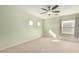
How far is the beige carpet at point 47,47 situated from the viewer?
1.71m

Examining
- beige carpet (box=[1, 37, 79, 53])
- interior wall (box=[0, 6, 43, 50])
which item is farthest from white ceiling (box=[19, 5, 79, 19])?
beige carpet (box=[1, 37, 79, 53])

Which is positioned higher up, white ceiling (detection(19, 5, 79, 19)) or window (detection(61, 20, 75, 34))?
white ceiling (detection(19, 5, 79, 19))

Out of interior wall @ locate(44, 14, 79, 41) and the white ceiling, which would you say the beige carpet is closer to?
interior wall @ locate(44, 14, 79, 41)

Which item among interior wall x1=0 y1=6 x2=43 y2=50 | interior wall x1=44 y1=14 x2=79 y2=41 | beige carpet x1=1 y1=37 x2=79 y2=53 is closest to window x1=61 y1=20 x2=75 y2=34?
interior wall x1=44 y1=14 x2=79 y2=41

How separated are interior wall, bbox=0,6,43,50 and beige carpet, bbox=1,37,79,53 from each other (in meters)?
0.09

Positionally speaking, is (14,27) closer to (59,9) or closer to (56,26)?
(56,26)

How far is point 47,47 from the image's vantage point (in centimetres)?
173

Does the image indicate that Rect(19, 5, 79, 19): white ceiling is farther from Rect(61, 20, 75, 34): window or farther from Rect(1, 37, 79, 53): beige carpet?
Rect(1, 37, 79, 53): beige carpet

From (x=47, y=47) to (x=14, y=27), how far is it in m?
0.67

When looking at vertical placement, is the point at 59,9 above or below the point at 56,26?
above

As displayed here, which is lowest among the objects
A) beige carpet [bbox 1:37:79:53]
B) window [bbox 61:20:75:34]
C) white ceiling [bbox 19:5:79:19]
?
beige carpet [bbox 1:37:79:53]

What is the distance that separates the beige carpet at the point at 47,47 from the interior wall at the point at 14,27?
3.7 inches

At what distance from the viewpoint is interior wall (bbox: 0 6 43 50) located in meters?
1.68

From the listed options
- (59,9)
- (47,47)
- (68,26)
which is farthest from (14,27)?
(68,26)
